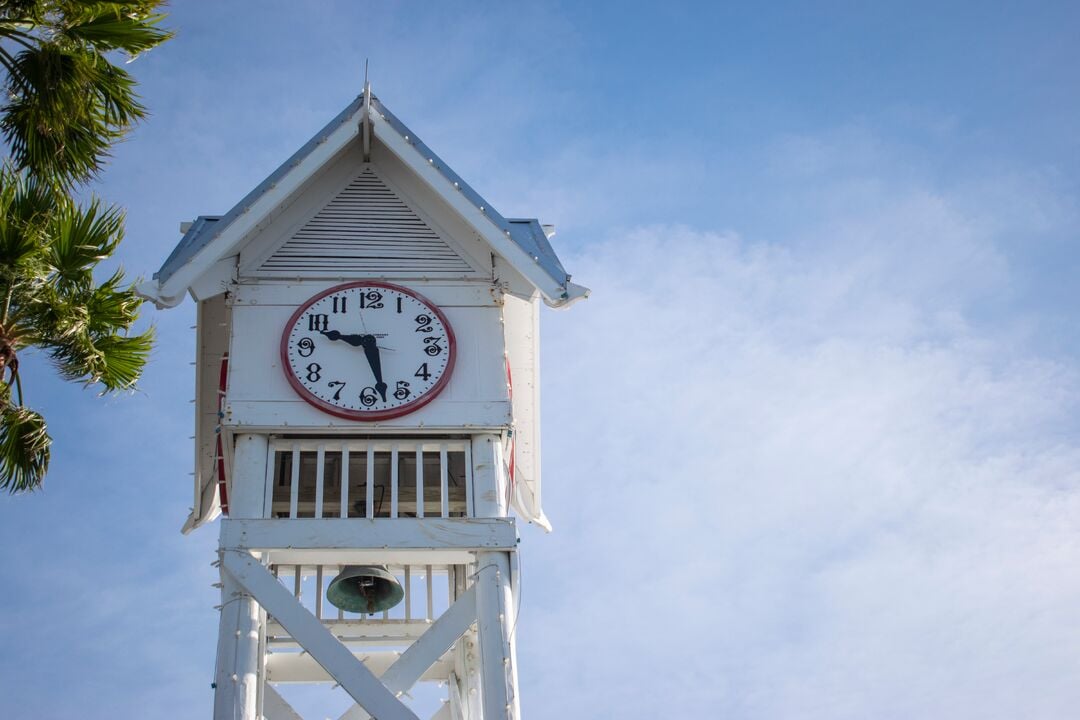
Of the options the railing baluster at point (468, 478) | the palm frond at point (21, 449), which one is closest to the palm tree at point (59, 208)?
the palm frond at point (21, 449)

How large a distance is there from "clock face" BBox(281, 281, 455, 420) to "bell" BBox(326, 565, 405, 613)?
1.90 m

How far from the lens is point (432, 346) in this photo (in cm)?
1767

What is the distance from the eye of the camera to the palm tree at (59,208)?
16781 millimetres

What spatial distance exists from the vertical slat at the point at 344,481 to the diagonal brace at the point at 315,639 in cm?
117

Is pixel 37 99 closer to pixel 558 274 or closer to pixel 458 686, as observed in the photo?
pixel 558 274

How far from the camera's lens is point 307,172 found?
18156 millimetres

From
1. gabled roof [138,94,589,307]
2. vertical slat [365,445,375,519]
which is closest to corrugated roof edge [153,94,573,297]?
gabled roof [138,94,589,307]

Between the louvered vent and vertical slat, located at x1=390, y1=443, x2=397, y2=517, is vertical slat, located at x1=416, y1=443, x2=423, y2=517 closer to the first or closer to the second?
vertical slat, located at x1=390, y1=443, x2=397, y2=517

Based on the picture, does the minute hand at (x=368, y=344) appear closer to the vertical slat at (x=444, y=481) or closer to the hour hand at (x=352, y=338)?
the hour hand at (x=352, y=338)

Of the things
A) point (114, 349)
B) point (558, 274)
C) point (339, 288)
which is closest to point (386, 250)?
point (339, 288)

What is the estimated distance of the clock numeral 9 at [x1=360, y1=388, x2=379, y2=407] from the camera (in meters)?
17.2

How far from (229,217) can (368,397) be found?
9.15 feet

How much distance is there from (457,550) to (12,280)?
577 centimetres

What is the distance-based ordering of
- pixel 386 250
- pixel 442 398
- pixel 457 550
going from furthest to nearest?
1. pixel 386 250
2. pixel 442 398
3. pixel 457 550
